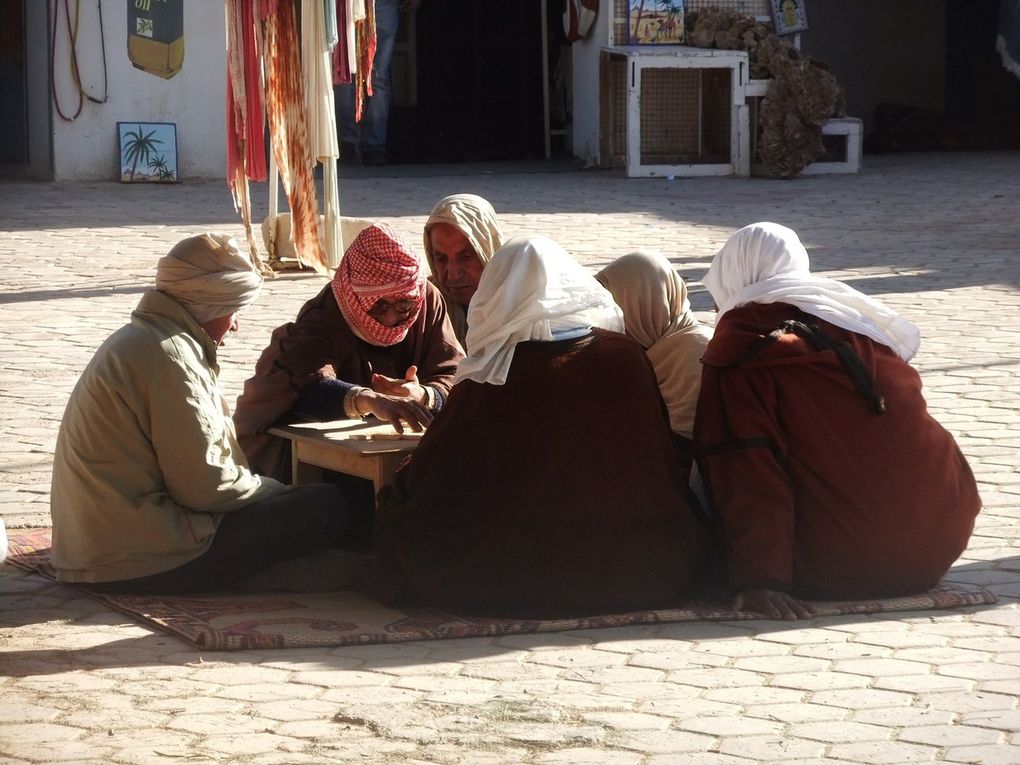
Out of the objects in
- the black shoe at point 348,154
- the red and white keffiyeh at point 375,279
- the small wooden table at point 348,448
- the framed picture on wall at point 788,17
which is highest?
the framed picture on wall at point 788,17

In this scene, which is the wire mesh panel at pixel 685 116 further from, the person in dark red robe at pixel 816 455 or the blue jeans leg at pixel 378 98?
the person in dark red robe at pixel 816 455

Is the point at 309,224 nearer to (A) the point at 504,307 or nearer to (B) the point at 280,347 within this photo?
(B) the point at 280,347

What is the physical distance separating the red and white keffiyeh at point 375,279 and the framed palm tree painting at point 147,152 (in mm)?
11135

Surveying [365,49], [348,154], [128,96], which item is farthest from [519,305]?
[348,154]

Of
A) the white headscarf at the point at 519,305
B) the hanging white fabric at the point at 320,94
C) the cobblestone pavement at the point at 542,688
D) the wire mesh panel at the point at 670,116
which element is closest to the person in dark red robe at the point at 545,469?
the white headscarf at the point at 519,305

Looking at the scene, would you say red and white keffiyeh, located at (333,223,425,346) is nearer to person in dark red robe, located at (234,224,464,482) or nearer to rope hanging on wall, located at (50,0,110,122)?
person in dark red robe, located at (234,224,464,482)

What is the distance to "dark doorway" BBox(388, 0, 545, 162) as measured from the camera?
17.9 meters

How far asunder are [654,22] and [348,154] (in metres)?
3.86

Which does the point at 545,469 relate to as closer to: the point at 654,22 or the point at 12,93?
the point at 654,22

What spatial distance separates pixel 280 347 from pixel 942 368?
12.5 feet

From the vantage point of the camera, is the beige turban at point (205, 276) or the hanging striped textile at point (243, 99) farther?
the hanging striped textile at point (243, 99)

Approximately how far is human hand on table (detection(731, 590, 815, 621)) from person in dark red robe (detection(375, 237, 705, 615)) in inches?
7.2

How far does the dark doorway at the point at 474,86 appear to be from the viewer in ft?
58.7

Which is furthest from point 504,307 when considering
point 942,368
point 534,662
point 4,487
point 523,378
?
point 942,368
